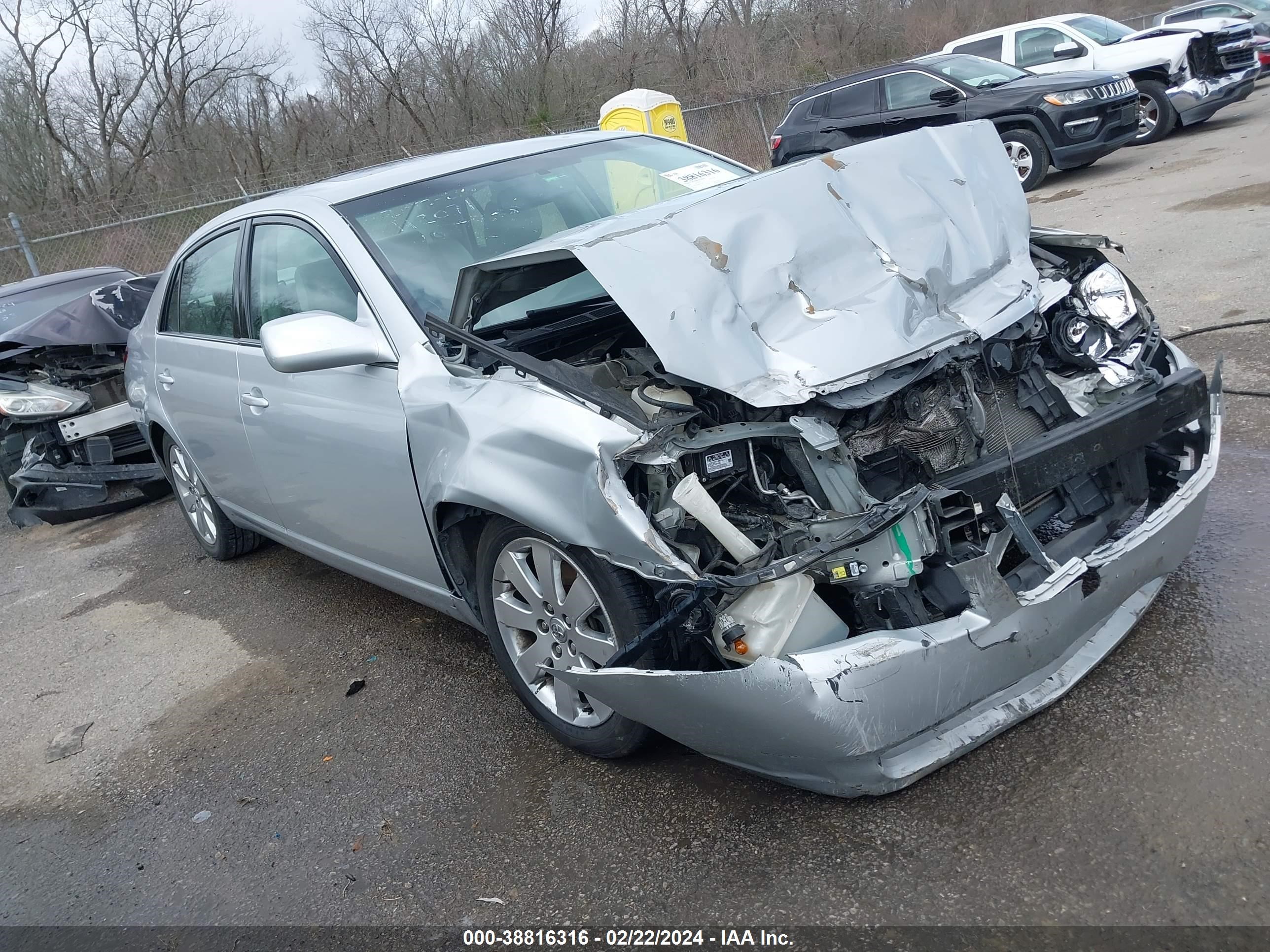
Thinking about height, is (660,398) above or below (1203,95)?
below

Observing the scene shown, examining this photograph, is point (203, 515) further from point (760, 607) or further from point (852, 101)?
point (852, 101)

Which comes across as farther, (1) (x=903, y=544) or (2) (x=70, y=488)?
(2) (x=70, y=488)

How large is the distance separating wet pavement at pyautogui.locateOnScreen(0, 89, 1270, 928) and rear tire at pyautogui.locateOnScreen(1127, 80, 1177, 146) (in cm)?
982

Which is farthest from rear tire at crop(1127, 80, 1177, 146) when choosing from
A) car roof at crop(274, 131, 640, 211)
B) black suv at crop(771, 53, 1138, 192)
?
car roof at crop(274, 131, 640, 211)

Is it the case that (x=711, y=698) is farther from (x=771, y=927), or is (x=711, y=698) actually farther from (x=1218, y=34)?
(x=1218, y=34)

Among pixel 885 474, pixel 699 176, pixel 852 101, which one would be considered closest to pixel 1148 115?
pixel 852 101

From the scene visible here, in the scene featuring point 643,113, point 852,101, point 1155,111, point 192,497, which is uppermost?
point 643,113

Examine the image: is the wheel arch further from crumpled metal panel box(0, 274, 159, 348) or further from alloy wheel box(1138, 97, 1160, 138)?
crumpled metal panel box(0, 274, 159, 348)

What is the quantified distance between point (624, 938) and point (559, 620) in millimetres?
870

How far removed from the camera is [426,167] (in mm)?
4039

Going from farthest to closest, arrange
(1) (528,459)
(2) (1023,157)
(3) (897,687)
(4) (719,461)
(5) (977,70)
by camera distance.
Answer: (5) (977,70) < (2) (1023,157) < (1) (528,459) < (4) (719,461) < (3) (897,687)

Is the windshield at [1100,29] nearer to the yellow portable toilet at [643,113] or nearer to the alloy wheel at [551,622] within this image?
the yellow portable toilet at [643,113]

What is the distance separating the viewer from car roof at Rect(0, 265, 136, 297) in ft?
28.3

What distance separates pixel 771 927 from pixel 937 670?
70 cm
